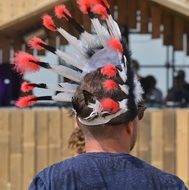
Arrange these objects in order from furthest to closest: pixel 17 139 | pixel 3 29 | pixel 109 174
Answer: pixel 3 29 → pixel 17 139 → pixel 109 174


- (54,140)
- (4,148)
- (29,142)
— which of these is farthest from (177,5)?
(4,148)

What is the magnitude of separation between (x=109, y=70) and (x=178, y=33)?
5.00 meters

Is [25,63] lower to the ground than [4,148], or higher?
higher

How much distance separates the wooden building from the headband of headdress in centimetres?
417

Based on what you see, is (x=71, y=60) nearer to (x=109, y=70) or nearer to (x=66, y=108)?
(x=109, y=70)

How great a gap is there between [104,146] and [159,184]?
0.18 m

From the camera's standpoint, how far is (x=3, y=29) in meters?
6.61

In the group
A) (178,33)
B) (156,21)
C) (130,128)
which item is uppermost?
(156,21)

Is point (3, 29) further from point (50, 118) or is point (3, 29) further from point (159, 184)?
point (159, 184)

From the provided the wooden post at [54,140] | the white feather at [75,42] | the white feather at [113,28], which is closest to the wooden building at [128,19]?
the wooden post at [54,140]

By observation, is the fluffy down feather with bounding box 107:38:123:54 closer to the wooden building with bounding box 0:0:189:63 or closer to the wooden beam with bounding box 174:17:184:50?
the wooden building with bounding box 0:0:189:63

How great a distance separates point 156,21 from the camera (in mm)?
6762

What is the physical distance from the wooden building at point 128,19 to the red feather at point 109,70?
4353 millimetres

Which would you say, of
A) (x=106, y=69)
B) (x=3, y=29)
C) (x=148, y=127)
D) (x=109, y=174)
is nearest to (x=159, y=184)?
(x=109, y=174)
